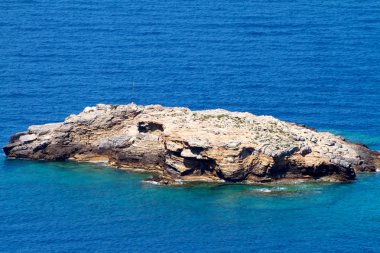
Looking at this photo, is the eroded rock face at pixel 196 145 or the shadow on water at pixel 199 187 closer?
the shadow on water at pixel 199 187

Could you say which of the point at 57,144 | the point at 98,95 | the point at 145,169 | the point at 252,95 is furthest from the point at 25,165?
the point at 252,95

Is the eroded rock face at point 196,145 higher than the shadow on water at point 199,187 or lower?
higher

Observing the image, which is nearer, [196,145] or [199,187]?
[196,145]

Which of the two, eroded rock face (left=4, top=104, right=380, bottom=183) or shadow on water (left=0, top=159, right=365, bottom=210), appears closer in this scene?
shadow on water (left=0, top=159, right=365, bottom=210)

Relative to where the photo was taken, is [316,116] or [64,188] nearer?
[64,188]

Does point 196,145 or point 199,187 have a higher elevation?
point 196,145

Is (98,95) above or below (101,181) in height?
above

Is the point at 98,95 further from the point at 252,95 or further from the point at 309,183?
the point at 309,183

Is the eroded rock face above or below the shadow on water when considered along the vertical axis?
above
